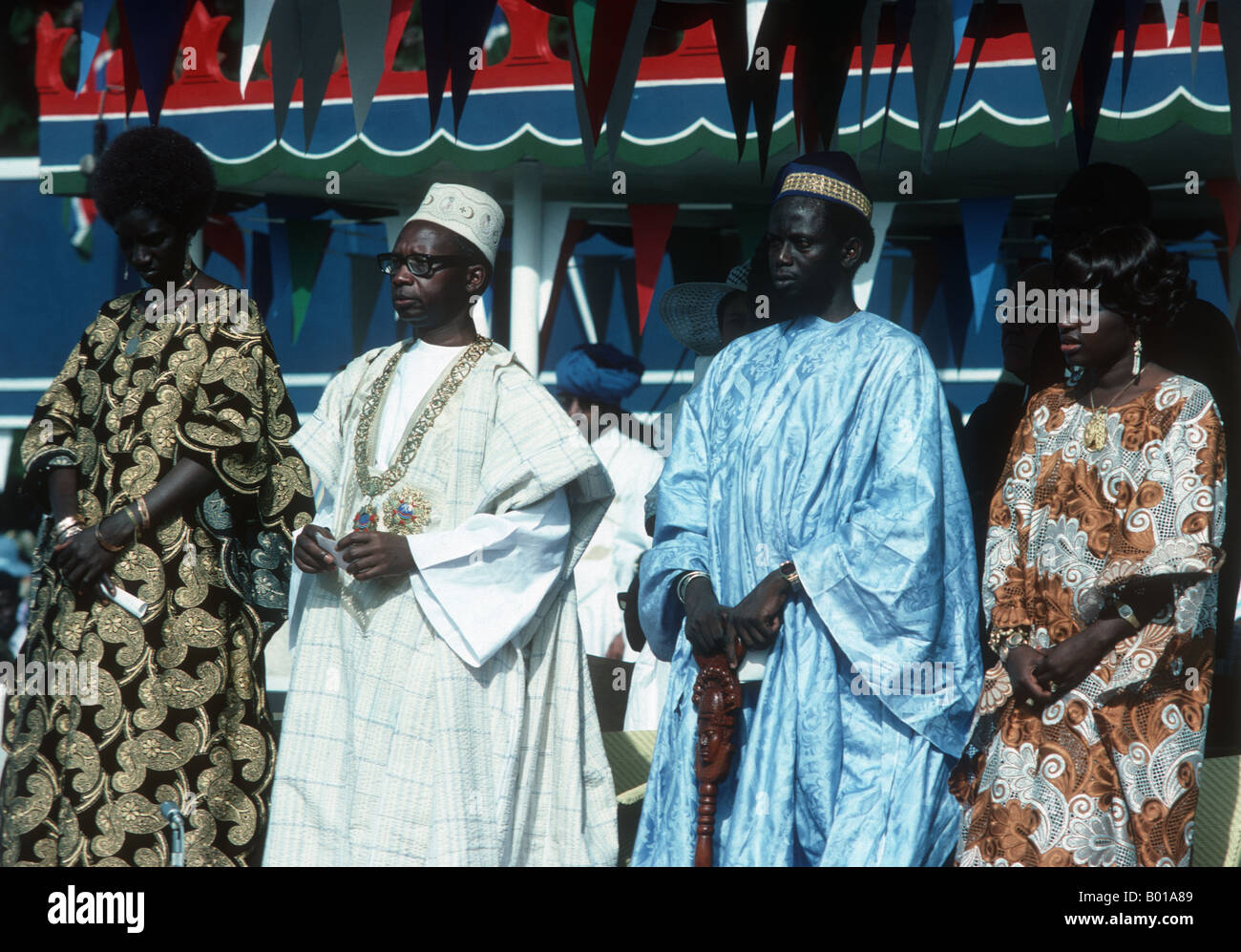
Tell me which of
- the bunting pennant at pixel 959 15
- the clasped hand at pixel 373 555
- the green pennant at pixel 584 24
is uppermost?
the green pennant at pixel 584 24

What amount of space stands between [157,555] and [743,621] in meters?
1.61

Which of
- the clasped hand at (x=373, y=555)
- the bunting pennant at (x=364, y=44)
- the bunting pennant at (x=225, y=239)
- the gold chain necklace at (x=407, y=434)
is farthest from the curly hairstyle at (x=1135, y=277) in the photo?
the bunting pennant at (x=225, y=239)

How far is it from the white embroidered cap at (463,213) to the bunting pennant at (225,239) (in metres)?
4.36

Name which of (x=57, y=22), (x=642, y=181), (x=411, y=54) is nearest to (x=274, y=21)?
(x=642, y=181)

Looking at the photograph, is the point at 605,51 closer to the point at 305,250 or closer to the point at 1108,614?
the point at 1108,614

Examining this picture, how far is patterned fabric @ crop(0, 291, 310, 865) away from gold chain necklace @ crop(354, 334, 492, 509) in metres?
0.32

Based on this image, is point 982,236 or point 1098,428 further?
point 982,236

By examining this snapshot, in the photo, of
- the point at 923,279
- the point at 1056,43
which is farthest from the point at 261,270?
the point at 1056,43

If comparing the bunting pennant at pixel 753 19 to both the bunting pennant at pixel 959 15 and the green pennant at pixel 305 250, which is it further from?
the green pennant at pixel 305 250

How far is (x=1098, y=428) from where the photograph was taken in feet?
12.3

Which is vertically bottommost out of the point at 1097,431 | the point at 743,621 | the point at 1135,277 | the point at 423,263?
the point at 743,621

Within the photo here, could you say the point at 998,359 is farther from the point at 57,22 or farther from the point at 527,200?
the point at 57,22

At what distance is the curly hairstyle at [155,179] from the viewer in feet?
13.9
